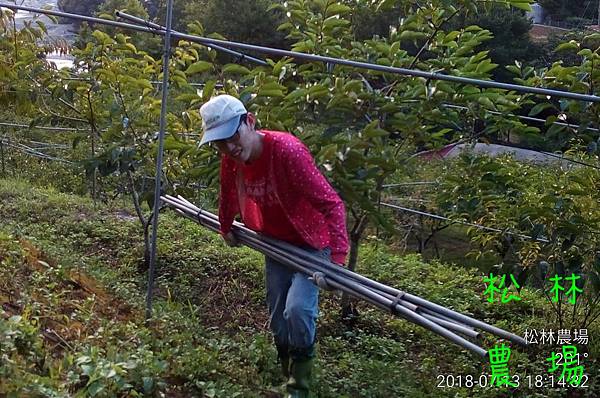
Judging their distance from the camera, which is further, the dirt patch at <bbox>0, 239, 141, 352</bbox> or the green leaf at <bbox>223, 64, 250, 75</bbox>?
the green leaf at <bbox>223, 64, 250, 75</bbox>

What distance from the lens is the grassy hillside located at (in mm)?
2439

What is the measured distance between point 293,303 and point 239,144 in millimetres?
570

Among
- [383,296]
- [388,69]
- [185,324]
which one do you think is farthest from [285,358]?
[388,69]

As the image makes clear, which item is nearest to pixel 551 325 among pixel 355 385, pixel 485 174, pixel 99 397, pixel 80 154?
pixel 485 174

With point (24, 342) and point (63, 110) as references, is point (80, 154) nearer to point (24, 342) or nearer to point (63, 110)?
point (63, 110)

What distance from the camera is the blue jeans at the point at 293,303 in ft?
8.26

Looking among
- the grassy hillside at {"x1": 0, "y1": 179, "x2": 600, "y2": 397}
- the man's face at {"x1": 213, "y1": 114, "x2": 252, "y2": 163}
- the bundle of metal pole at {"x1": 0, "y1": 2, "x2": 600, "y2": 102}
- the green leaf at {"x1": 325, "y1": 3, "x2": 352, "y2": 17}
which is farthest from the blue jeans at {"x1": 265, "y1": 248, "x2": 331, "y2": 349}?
the green leaf at {"x1": 325, "y1": 3, "x2": 352, "y2": 17}

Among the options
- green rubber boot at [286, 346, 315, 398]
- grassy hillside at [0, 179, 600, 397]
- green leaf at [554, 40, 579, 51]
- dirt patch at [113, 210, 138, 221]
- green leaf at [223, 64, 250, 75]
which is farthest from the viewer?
dirt patch at [113, 210, 138, 221]

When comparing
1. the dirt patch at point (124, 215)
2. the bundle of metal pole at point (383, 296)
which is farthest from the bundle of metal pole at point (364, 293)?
the dirt patch at point (124, 215)

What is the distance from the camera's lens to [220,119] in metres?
2.46

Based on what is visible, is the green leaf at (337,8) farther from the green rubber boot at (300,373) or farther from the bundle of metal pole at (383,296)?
the green rubber boot at (300,373)

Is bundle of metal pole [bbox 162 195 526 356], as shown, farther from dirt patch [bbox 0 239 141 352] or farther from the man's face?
dirt patch [bbox 0 239 141 352]

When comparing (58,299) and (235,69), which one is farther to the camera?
(235,69)

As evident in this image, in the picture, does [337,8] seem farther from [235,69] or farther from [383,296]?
[383,296]
